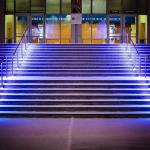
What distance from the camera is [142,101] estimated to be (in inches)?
752

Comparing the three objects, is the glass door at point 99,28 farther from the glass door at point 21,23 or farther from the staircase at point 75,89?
the staircase at point 75,89

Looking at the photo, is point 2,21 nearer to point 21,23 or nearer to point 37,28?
point 21,23

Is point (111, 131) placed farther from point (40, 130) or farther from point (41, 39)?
point (41, 39)

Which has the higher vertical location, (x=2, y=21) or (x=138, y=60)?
Answer: (x=2, y=21)

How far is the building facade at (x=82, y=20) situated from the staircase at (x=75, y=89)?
11691mm

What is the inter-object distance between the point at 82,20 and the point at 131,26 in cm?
375

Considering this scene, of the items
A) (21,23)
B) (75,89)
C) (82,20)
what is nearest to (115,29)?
(82,20)

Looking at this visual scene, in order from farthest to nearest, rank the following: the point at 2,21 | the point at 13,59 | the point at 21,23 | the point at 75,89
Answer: the point at 21,23, the point at 2,21, the point at 13,59, the point at 75,89

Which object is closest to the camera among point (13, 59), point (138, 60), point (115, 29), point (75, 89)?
point (75, 89)

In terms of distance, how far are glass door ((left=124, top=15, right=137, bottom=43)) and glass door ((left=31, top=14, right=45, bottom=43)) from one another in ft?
20.6

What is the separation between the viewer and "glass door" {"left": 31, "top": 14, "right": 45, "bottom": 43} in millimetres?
37031

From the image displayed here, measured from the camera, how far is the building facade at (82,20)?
36.8 metres

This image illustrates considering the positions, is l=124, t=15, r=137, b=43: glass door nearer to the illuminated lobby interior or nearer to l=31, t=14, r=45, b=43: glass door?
the illuminated lobby interior

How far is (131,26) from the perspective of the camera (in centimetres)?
3744
